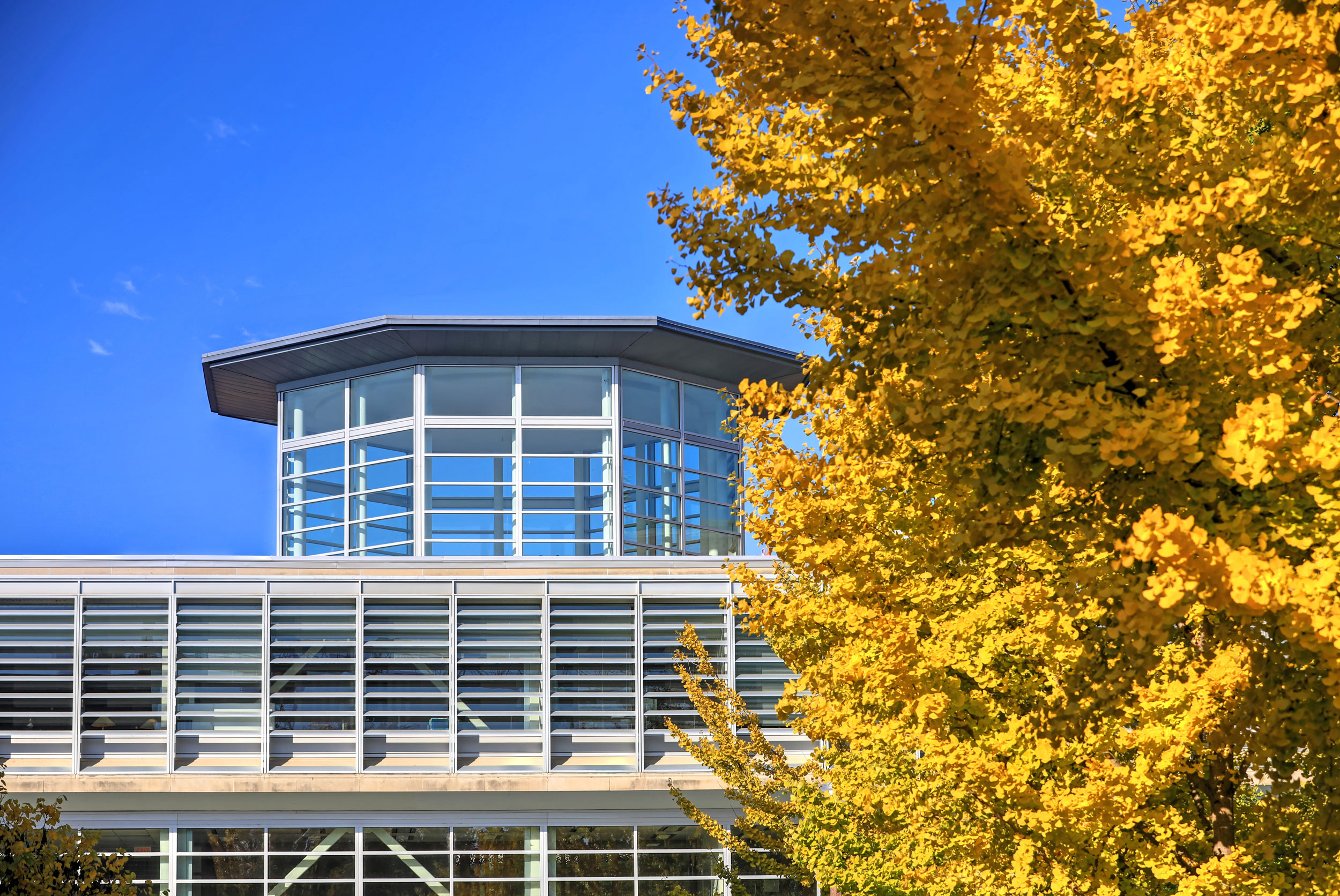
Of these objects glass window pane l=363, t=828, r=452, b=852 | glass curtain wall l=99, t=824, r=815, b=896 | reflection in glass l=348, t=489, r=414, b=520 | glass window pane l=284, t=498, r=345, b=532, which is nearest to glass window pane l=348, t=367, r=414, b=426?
reflection in glass l=348, t=489, r=414, b=520

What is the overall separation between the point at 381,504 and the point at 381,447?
3.92 feet

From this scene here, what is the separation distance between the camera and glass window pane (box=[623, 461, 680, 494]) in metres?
23.5

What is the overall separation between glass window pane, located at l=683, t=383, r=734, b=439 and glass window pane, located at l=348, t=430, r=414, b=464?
19.0ft

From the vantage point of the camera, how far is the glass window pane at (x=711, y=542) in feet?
79.2

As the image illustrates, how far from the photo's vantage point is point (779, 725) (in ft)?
66.1

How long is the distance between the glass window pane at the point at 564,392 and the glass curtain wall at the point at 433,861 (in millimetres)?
8330

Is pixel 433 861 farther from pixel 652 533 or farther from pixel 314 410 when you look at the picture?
pixel 314 410

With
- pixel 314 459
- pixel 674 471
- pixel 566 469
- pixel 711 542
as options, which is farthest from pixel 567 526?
pixel 314 459

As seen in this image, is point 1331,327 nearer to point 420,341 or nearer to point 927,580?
point 927,580

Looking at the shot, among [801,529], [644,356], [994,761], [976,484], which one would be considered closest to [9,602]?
[644,356]

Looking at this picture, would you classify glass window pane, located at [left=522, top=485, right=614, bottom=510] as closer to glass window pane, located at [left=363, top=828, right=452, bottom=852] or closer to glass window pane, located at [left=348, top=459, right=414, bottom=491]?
glass window pane, located at [left=348, top=459, right=414, bottom=491]

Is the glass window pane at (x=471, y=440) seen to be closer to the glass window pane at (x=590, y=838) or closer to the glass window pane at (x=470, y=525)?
the glass window pane at (x=470, y=525)

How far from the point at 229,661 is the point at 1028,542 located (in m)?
17.2

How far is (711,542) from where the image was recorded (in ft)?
80.1
